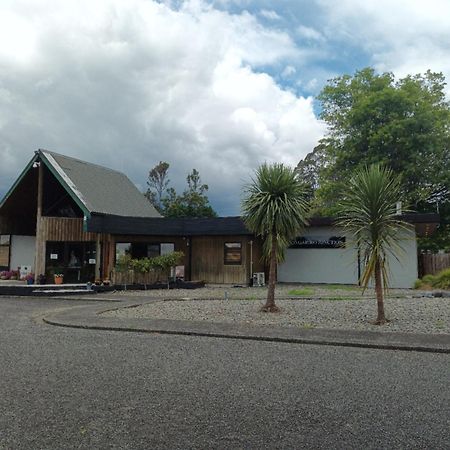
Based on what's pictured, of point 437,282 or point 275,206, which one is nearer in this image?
point 275,206

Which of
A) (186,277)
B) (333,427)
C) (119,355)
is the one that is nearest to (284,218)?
(119,355)

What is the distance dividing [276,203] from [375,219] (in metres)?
2.63

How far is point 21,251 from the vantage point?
2805cm

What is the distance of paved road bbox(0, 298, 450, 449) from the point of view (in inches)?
166

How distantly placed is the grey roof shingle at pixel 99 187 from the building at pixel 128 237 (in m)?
0.07

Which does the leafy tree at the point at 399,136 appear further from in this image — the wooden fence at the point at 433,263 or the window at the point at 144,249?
the window at the point at 144,249

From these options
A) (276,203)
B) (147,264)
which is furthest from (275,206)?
(147,264)

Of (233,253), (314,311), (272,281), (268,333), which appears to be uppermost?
(233,253)

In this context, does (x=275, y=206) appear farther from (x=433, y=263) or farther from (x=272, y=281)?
(x=433, y=263)

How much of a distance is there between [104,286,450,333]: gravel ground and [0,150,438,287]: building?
521 cm

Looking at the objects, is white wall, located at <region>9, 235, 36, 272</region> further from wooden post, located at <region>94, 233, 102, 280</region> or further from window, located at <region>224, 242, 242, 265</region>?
window, located at <region>224, 242, 242, 265</region>

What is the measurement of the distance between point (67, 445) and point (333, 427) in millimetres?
2471

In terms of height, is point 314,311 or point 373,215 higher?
point 373,215

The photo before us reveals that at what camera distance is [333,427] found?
4453mm
